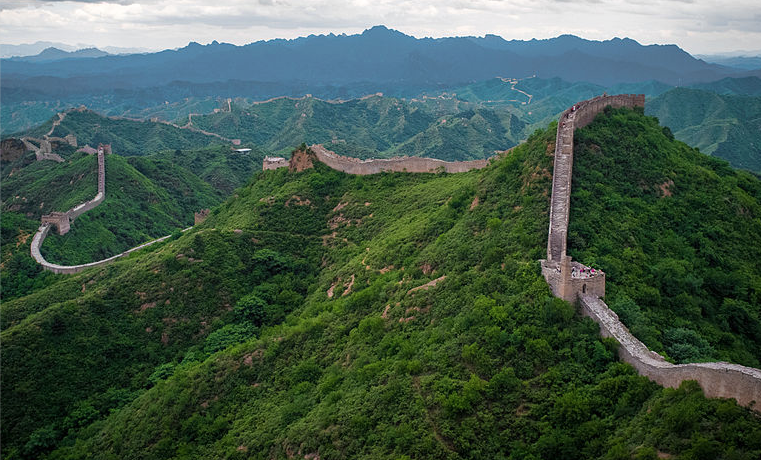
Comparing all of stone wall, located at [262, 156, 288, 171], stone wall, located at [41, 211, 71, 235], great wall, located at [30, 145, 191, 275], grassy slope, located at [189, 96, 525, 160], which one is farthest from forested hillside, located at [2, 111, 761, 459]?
grassy slope, located at [189, 96, 525, 160]

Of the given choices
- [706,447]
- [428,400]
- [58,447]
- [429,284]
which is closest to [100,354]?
[58,447]

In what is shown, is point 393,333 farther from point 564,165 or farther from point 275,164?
point 275,164

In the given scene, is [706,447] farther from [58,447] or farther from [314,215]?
[314,215]

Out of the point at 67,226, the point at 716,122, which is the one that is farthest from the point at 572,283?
the point at 716,122

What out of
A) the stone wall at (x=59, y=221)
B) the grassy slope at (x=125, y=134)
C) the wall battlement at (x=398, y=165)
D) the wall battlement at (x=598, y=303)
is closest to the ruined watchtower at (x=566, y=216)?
the wall battlement at (x=598, y=303)

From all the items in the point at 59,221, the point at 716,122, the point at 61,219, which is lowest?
the point at 716,122

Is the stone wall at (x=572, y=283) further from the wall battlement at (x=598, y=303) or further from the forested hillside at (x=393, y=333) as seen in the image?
the forested hillside at (x=393, y=333)
